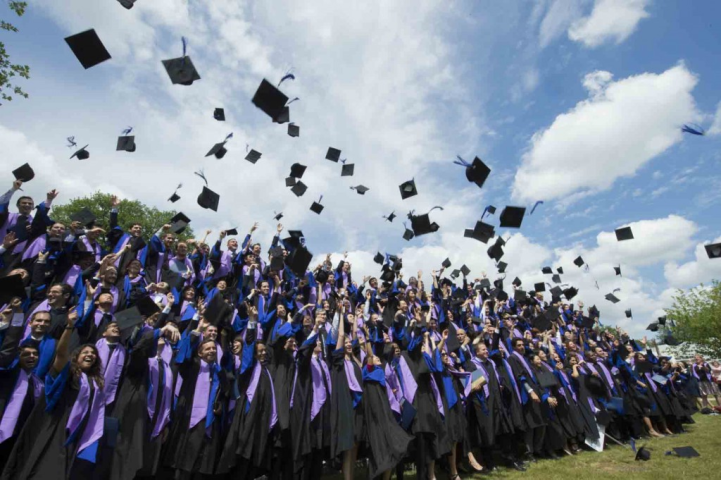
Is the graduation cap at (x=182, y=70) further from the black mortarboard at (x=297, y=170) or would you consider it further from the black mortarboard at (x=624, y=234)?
the black mortarboard at (x=624, y=234)

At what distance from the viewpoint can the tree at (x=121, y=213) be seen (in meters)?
25.8

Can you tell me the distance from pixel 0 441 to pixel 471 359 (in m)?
6.20

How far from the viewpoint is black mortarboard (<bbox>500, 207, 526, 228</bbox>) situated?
8.07 m

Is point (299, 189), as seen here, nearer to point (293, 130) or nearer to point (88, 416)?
point (293, 130)

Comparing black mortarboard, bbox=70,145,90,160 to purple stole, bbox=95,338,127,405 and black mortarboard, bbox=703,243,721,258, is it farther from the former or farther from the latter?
black mortarboard, bbox=703,243,721,258

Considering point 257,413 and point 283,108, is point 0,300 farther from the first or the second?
point 283,108

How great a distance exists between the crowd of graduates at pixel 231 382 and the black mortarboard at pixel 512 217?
2.35 metres

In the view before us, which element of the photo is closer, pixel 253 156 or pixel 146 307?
pixel 146 307

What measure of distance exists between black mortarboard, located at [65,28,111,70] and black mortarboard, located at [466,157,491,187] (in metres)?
6.67

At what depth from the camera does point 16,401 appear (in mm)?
3314

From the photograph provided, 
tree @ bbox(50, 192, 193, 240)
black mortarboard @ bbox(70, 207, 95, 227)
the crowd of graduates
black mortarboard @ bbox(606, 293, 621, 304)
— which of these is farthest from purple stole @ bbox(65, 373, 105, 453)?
tree @ bbox(50, 192, 193, 240)

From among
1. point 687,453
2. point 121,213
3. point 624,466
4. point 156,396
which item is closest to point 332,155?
point 156,396

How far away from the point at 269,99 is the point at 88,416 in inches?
199

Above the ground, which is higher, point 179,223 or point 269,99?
point 269,99
